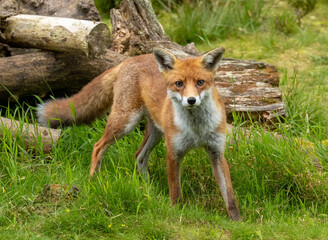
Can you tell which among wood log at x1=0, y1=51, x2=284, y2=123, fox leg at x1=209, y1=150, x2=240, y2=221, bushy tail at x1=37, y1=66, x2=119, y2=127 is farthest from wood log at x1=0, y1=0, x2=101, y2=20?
fox leg at x1=209, y1=150, x2=240, y2=221

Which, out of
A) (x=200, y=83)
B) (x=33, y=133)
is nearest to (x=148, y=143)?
(x=33, y=133)

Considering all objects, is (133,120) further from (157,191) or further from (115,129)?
(157,191)

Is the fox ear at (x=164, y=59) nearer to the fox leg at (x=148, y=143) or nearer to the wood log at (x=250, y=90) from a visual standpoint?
the fox leg at (x=148, y=143)

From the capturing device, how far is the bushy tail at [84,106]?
585 centimetres

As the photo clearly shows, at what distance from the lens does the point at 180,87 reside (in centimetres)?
461

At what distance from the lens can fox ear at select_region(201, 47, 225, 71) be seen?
4.73 metres

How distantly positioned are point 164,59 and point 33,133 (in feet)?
6.05

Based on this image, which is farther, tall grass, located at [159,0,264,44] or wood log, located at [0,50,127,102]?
tall grass, located at [159,0,264,44]

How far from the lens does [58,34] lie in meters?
5.99

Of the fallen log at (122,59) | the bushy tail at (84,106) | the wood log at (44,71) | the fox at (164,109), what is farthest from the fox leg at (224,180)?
the wood log at (44,71)

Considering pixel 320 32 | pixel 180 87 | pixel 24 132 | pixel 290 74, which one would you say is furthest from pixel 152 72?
pixel 320 32

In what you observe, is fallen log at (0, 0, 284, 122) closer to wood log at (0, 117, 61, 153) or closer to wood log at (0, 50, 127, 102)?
wood log at (0, 50, 127, 102)

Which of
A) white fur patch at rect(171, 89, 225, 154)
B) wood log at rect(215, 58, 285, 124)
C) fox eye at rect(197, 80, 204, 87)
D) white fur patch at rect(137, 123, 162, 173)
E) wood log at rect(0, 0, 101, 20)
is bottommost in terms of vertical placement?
white fur patch at rect(137, 123, 162, 173)

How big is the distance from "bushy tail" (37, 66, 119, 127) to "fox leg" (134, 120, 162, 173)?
1.90 ft
